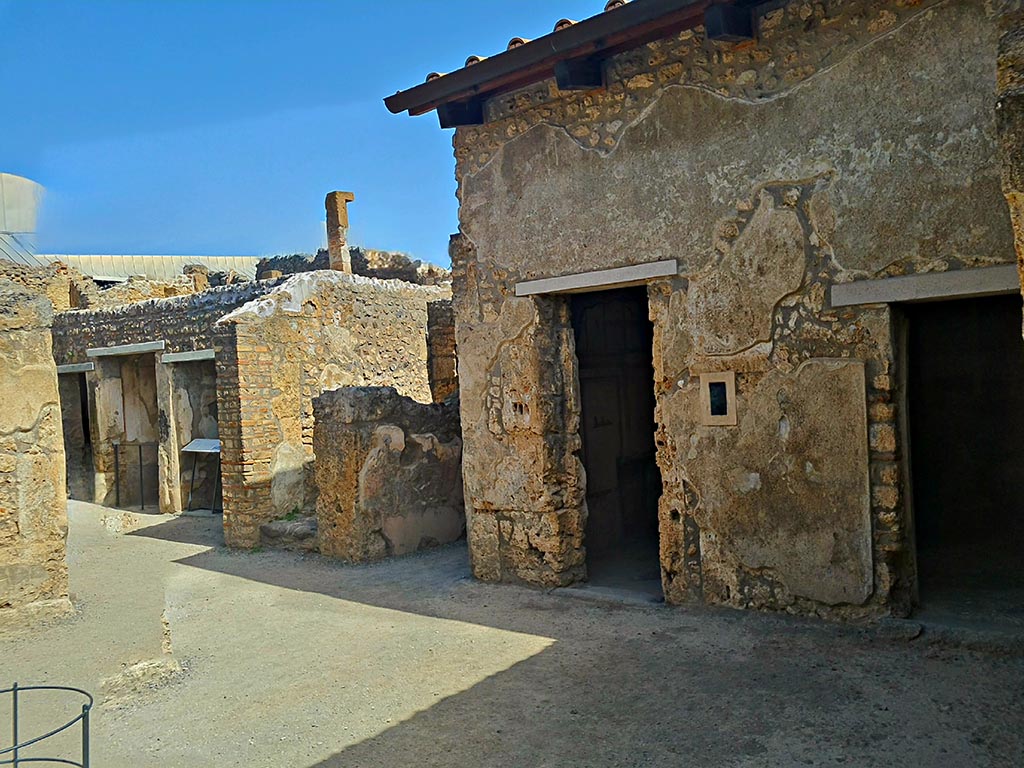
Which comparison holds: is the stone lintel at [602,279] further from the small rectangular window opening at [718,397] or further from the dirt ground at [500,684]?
the dirt ground at [500,684]

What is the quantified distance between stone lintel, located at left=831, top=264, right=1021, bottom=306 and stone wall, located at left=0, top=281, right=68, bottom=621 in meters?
5.07

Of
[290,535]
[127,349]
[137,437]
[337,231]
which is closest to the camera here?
[290,535]

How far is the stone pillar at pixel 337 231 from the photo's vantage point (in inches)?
566

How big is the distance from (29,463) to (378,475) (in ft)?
8.85

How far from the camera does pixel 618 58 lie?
5.32 m

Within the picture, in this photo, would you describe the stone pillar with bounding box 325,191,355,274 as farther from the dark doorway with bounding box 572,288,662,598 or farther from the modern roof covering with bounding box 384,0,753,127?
the modern roof covering with bounding box 384,0,753,127

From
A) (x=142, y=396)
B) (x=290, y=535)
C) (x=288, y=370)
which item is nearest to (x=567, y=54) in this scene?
(x=290, y=535)

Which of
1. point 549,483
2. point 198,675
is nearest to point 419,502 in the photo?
point 549,483

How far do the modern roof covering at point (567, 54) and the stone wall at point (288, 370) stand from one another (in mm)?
3678

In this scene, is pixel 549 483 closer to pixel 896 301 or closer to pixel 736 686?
pixel 736 686

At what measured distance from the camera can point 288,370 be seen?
9.18 meters

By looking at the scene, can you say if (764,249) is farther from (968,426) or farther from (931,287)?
(968,426)

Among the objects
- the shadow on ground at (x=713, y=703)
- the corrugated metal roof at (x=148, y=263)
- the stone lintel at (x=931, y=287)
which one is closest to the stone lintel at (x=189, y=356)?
the shadow on ground at (x=713, y=703)

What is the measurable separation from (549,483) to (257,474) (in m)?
3.94
